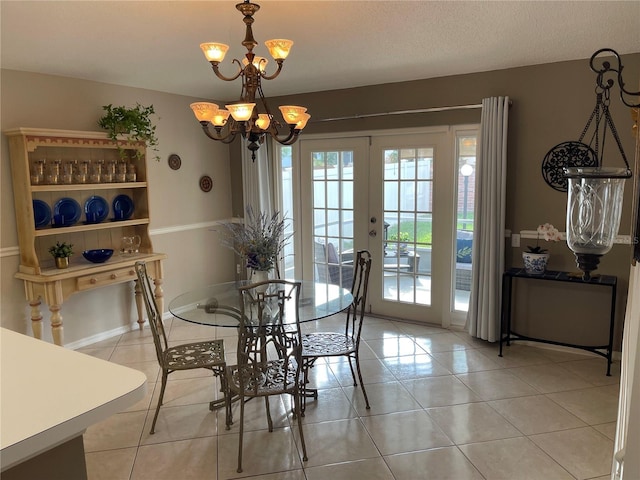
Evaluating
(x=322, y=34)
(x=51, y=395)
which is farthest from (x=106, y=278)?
(x=51, y=395)

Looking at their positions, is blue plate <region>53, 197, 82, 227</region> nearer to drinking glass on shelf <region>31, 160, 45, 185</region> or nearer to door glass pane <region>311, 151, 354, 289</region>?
drinking glass on shelf <region>31, 160, 45, 185</region>

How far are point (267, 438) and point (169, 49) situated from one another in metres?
2.75

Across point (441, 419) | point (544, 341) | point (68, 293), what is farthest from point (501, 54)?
point (68, 293)

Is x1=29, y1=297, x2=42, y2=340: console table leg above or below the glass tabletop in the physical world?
below

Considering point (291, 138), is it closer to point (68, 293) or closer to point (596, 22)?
point (596, 22)

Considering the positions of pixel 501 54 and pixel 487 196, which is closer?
pixel 501 54

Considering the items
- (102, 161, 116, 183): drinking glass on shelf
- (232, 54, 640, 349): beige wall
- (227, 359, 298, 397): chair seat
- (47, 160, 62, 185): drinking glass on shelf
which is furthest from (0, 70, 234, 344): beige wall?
(232, 54, 640, 349): beige wall

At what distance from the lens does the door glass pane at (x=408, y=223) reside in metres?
4.73

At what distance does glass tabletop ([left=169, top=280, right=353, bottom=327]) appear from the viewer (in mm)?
2961

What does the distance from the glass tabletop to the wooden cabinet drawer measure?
3.50ft

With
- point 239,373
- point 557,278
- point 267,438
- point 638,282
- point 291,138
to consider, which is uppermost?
point 291,138

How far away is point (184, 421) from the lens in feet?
10.1

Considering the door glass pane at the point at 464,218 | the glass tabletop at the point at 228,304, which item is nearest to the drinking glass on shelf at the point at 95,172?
the glass tabletop at the point at 228,304

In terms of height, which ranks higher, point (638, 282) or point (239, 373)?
point (638, 282)
